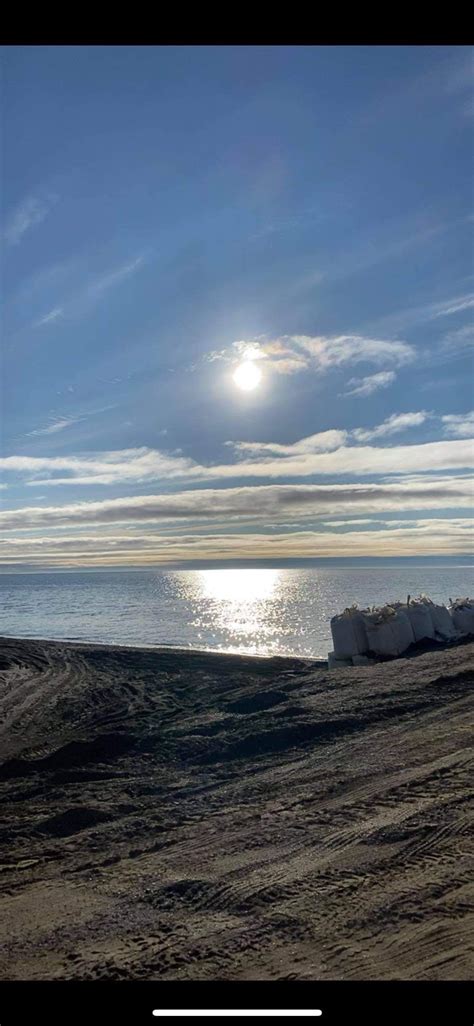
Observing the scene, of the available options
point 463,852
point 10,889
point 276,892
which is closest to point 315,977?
point 276,892

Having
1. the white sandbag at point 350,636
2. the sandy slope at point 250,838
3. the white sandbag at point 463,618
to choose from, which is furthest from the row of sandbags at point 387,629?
the sandy slope at point 250,838

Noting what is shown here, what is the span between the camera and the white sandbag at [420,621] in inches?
675

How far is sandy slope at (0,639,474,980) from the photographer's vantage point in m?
4.28

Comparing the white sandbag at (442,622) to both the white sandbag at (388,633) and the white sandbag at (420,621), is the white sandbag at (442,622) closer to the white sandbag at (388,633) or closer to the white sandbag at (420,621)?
the white sandbag at (420,621)

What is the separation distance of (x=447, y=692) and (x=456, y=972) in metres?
7.52

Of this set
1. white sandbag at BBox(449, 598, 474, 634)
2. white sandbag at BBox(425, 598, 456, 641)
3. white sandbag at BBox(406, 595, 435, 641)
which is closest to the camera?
white sandbag at BBox(406, 595, 435, 641)

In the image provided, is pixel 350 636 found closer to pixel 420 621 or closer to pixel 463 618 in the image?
pixel 420 621

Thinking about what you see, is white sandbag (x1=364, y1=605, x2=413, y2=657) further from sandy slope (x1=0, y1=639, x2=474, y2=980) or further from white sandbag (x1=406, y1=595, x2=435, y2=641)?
sandy slope (x1=0, y1=639, x2=474, y2=980)

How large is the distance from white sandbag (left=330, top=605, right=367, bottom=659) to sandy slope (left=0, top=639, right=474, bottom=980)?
3.81 metres

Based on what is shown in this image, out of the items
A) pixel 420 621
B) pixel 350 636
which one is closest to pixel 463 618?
pixel 420 621

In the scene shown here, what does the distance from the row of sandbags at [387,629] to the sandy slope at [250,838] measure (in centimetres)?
363

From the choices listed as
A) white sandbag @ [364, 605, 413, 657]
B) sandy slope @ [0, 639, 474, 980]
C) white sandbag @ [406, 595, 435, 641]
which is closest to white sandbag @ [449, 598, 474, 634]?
white sandbag @ [406, 595, 435, 641]

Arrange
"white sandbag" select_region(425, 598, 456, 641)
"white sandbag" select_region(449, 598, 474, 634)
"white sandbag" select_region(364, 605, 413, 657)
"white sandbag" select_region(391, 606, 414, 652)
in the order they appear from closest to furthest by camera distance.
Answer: "white sandbag" select_region(364, 605, 413, 657) < "white sandbag" select_region(391, 606, 414, 652) < "white sandbag" select_region(425, 598, 456, 641) < "white sandbag" select_region(449, 598, 474, 634)
